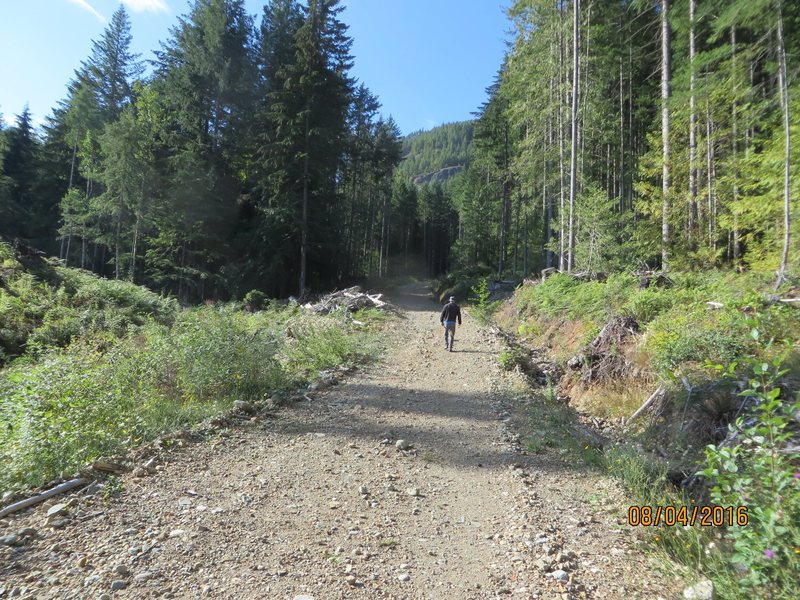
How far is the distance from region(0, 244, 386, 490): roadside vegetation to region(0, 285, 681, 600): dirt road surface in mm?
773

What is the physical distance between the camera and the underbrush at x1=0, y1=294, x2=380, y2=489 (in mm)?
4199

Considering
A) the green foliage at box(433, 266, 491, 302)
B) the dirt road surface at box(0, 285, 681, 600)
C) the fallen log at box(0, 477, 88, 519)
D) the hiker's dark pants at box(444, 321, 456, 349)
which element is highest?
the green foliage at box(433, 266, 491, 302)

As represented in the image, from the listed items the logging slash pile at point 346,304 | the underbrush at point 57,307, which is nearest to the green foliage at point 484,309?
the logging slash pile at point 346,304

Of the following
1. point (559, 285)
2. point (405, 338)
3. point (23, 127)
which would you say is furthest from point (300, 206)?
A: point (23, 127)

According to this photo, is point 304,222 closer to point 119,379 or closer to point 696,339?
point 119,379

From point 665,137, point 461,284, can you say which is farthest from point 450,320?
point 461,284

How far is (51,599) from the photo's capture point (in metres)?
2.52

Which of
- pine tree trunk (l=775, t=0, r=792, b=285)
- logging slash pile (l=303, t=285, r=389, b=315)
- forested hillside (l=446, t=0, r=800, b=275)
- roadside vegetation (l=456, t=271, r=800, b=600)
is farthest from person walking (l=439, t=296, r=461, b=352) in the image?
logging slash pile (l=303, t=285, r=389, b=315)

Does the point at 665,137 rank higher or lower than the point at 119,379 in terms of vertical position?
higher

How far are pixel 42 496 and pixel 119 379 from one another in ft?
9.87

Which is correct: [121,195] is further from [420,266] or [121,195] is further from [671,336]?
[420,266]

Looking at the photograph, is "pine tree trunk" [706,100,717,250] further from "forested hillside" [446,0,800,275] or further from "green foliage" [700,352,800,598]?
"green foliage" [700,352,800,598]

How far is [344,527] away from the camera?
11.6ft

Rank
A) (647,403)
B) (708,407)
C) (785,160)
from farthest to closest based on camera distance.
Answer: (785,160) < (647,403) < (708,407)
